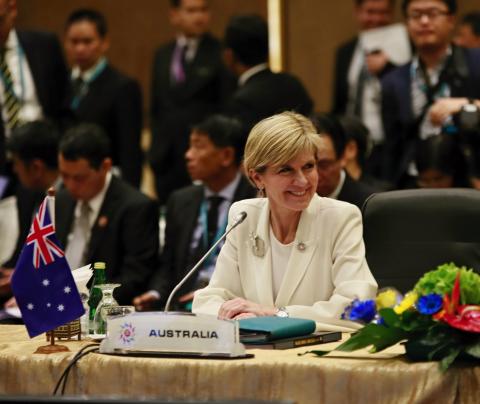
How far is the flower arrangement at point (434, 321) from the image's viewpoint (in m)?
2.91

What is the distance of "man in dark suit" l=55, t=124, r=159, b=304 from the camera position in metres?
5.59

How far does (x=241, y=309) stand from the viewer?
3.64 meters

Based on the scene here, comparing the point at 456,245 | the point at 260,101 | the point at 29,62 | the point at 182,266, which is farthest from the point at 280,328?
the point at 29,62

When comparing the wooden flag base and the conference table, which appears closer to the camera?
the conference table

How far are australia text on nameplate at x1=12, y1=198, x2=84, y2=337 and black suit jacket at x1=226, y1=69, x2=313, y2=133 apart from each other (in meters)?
2.77

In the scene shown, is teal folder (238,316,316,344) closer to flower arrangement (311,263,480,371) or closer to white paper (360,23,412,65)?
flower arrangement (311,263,480,371)

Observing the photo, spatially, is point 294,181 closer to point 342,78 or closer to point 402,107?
point 402,107

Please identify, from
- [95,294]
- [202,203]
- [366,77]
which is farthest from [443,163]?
[95,294]

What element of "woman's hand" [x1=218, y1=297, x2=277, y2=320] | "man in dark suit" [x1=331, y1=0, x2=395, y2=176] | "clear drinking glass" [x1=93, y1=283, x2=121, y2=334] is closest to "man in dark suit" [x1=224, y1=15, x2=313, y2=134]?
"man in dark suit" [x1=331, y1=0, x2=395, y2=176]

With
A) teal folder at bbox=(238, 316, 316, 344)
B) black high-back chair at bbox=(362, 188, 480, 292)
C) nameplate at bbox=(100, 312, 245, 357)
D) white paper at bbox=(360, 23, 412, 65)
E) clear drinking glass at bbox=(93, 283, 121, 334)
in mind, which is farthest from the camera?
white paper at bbox=(360, 23, 412, 65)

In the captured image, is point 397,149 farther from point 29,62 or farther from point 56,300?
point 56,300

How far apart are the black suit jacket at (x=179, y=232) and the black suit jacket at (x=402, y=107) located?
0.92 meters

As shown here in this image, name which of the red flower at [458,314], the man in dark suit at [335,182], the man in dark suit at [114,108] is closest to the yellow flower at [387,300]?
the red flower at [458,314]

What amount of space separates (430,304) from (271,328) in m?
0.50
